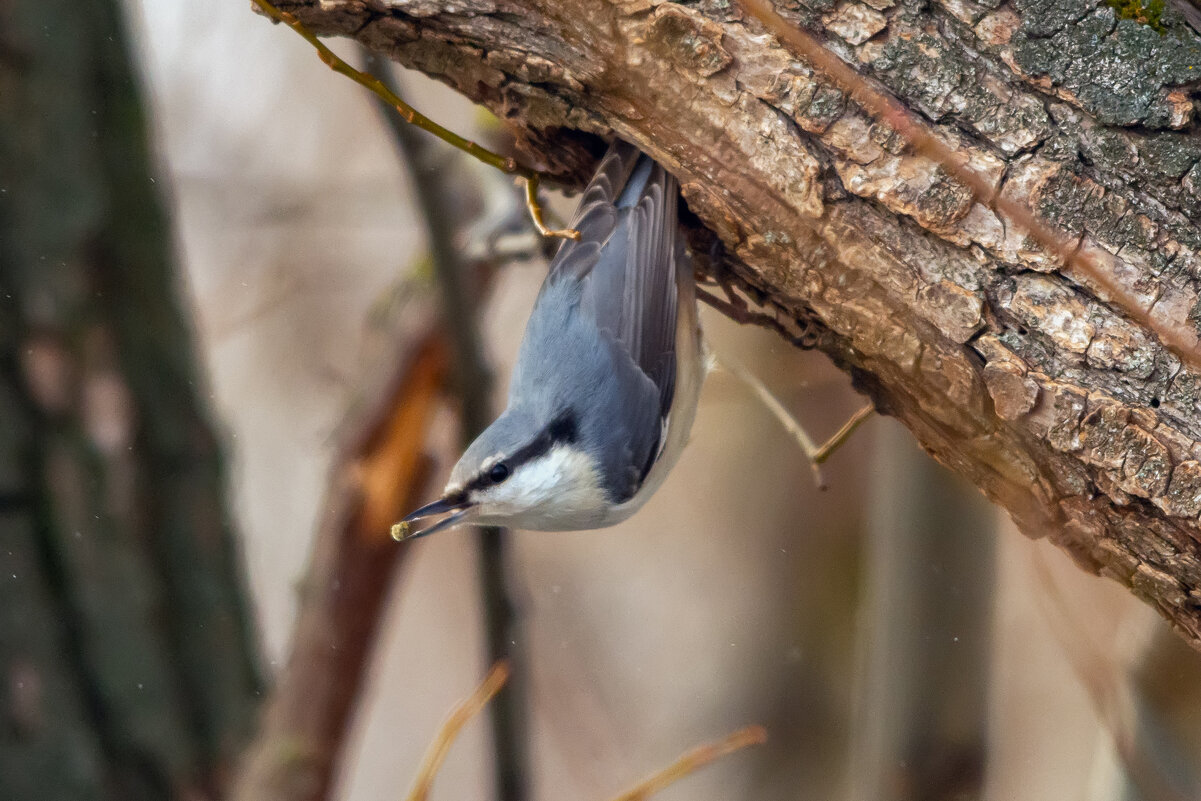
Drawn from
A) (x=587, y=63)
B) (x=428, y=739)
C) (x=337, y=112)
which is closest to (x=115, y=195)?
(x=337, y=112)

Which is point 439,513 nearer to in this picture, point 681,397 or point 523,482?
point 523,482

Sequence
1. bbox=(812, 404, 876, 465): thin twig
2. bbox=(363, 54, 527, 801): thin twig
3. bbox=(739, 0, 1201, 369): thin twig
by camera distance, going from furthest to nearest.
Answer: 1. bbox=(363, 54, 527, 801): thin twig
2. bbox=(812, 404, 876, 465): thin twig
3. bbox=(739, 0, 1201, 369): thin twig

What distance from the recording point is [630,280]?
1501 millimetres

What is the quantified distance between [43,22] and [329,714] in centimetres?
162

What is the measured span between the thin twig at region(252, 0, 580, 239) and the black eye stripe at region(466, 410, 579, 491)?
0.29 meters

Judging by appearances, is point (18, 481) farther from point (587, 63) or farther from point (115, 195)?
point (587, 63)

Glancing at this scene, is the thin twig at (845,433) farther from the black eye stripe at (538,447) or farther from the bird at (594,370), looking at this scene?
the black eye stripe at (538,447)

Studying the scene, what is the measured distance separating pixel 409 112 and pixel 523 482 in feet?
1.89

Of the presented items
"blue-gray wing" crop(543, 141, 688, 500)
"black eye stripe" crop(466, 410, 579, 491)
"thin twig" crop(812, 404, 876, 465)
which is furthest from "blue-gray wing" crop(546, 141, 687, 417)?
"thin twig" crop(812, 404, 876, 465)

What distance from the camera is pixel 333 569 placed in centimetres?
220

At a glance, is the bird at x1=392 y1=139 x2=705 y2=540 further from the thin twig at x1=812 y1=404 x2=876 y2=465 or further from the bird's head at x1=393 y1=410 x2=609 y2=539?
the thin twig at x1=812 y1=404 x2=876 y2=465

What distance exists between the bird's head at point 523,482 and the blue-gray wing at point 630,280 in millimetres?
61

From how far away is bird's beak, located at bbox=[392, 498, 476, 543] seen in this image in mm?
1337

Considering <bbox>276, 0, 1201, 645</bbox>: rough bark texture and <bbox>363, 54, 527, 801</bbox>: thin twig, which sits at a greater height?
<bbox>276, 0, 1201, 645</bbox>: rough bark texture
